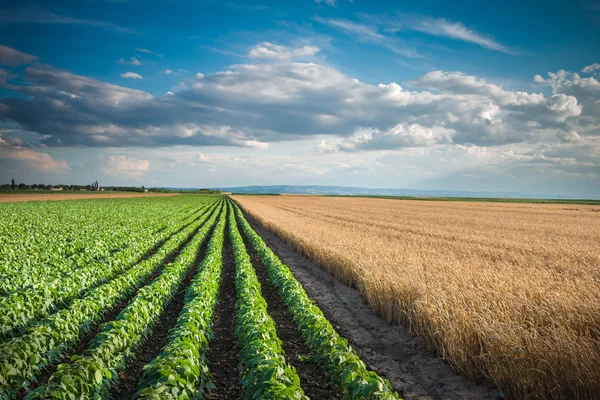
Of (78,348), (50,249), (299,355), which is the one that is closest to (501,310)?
(299,355)

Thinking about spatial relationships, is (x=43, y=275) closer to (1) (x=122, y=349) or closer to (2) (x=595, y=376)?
(1) (x=122, y=349)

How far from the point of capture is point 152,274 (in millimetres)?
15188

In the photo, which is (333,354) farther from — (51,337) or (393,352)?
(51,337)

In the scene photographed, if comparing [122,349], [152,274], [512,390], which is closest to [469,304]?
[512,390]

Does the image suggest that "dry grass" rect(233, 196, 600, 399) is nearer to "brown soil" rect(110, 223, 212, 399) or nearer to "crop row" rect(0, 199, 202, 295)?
"brown soil" rect(110, 223, 212, 399)

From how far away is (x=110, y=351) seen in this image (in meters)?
6.60

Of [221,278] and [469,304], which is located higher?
[469,304]

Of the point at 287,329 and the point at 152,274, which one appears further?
the point at 152,274

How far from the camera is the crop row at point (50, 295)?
27.0ft

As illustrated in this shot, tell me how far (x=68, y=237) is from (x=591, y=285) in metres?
25.2

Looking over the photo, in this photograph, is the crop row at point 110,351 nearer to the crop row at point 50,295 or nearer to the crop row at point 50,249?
the crop row at point 50,295

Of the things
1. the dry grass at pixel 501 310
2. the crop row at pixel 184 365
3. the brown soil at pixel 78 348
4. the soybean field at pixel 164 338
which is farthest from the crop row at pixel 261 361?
the dry grass at pixel 501 310

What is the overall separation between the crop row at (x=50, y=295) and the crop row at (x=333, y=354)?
6723mm

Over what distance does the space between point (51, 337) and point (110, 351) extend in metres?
1.83
